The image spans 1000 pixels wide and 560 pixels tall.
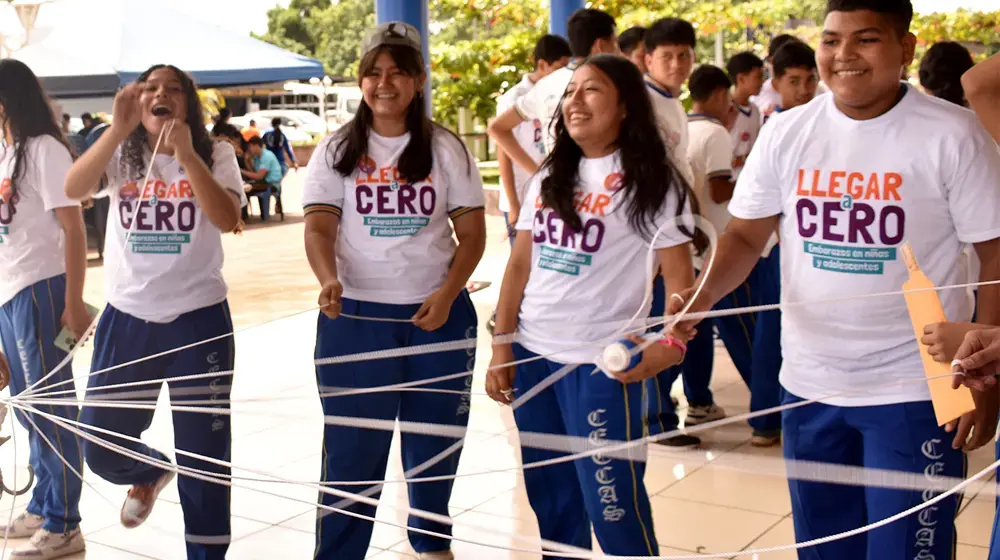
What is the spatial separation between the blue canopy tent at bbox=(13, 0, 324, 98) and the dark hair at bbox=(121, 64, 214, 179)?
7.19m

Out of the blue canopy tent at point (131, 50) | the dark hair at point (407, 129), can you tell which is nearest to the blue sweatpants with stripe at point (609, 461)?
the dark hair at point (407, 129)

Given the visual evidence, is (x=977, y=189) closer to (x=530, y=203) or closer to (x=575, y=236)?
(x=575, y=236)

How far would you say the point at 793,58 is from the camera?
442cm

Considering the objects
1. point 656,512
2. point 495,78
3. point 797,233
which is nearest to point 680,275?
point 797,233

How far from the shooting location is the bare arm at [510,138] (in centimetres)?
472

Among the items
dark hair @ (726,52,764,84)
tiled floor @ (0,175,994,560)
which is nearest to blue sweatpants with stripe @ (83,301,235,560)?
tiled floor @ (0,175,994,560)

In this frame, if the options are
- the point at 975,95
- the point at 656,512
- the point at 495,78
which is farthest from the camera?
the point at 495,78

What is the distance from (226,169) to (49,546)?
3.96 ft

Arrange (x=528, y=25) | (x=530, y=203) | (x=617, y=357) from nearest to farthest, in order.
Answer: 1. (x=617, y=357)
2. (x=530, y=203)
3. (x=528, y=25)

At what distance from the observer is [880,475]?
209 cm

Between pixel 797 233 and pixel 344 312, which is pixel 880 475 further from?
pixel 344 312

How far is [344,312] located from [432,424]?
379mm

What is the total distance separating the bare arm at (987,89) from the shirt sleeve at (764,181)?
0.49 metres

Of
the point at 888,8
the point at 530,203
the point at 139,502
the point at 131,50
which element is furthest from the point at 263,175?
the point at 888,8
